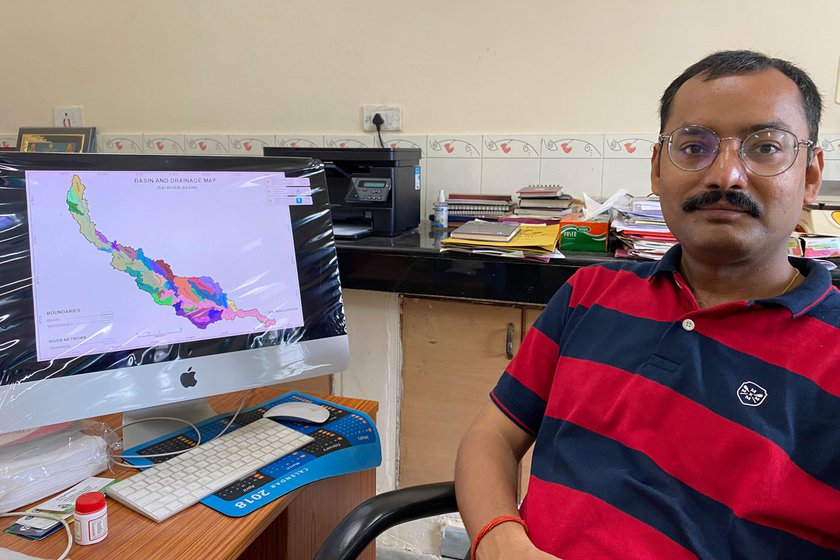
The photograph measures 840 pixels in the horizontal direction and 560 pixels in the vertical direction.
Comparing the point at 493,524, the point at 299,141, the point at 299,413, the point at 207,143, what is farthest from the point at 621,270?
the point at 207,143

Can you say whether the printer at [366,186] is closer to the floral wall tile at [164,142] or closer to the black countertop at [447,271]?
the black countertop at [447,271]

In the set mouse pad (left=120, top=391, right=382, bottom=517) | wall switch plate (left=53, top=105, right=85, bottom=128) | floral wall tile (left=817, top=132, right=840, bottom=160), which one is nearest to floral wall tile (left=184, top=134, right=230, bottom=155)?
wall switch plate (left=53, top=105, right=85, bottom=128)

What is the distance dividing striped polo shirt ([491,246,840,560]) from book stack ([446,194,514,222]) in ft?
3.91

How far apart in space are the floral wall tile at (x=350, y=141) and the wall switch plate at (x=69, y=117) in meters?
1.30

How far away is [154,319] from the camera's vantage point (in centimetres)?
88

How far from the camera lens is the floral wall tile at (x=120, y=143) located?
278cm

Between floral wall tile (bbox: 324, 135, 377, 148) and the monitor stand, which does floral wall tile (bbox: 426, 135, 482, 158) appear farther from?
the monitor stand

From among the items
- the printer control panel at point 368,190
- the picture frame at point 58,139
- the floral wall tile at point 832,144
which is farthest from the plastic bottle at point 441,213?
the picture frame at point 58,139

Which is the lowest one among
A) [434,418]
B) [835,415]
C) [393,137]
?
[434,418]

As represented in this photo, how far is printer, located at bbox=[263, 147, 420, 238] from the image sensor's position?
2.00 m

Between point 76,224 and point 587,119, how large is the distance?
184 centimetres

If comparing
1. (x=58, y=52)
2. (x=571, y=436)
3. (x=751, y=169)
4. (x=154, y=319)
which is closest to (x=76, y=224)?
(x=154, y=319)

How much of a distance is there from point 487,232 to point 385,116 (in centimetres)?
92

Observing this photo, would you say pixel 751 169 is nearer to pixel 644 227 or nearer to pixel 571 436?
pixel 571 436
